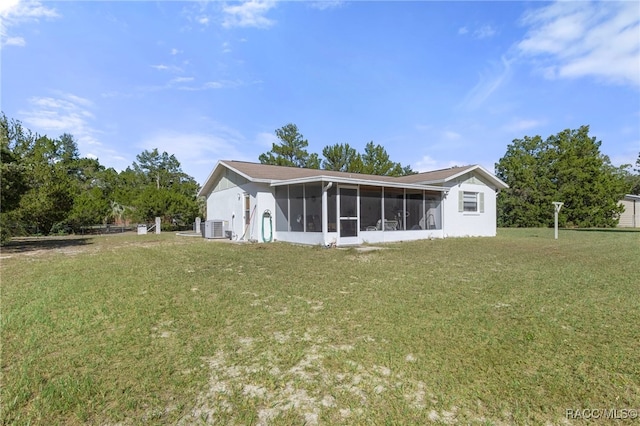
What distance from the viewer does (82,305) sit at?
450 centimetres

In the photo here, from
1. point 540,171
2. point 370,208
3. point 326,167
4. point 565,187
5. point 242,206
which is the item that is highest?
point 326,167

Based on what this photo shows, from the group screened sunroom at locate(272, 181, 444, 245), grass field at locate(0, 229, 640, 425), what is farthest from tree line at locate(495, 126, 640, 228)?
grass field at locate(0, 229, 640, 425)

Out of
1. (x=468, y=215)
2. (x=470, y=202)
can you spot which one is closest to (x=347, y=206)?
(x=468, y=215)

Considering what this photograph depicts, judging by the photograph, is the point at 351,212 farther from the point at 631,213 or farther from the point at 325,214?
the point at 631,213

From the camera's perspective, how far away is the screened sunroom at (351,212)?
11.9 m

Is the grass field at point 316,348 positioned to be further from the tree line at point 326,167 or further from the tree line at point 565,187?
the tree line at point 565,187

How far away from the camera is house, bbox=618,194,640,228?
28.0m

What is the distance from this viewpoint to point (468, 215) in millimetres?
16703

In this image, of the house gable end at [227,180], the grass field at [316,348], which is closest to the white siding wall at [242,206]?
the house gable end at [227,180]

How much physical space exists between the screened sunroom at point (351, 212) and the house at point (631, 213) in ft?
78.6

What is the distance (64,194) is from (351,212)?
15.0 metres

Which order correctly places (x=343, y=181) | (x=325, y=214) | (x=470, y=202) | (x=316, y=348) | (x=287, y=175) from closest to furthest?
(x=316, y=348) < (x=343, y=181) < (x=325, y=214) < (x=287, y=175) < (x=470, y=202)

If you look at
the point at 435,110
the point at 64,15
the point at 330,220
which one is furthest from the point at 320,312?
A: the point at 435,110

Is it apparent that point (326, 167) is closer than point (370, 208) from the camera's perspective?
No
